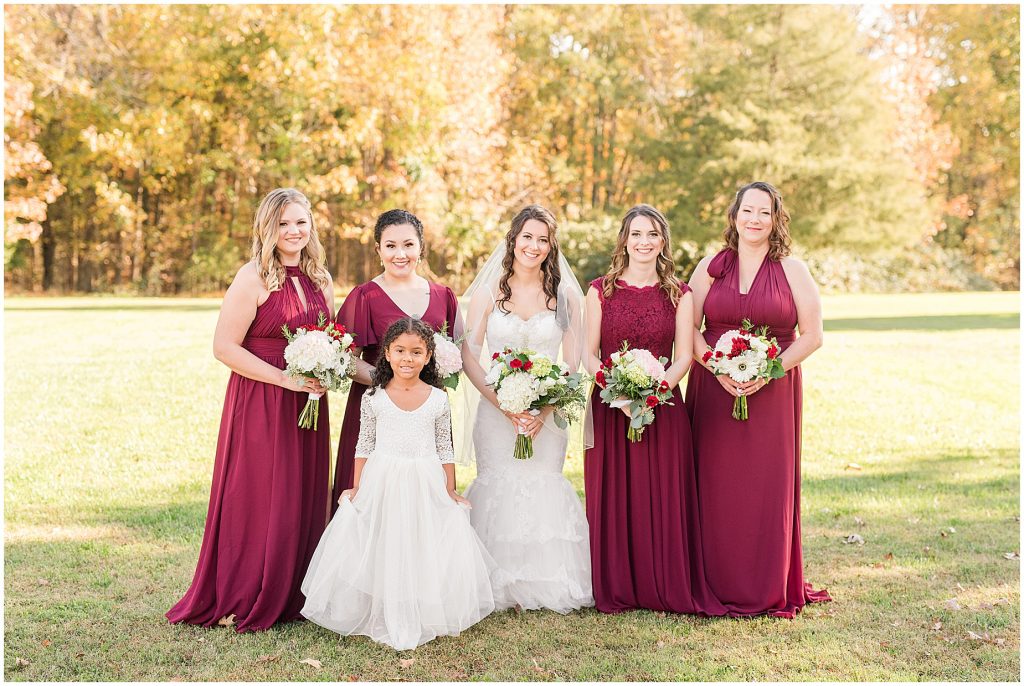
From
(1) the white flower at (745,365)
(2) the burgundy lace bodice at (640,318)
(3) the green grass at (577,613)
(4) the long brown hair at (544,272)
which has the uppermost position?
(4) the long brown hair at (544,272)

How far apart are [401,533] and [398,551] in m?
0.10

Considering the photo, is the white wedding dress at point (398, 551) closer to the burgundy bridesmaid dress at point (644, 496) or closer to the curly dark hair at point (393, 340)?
the curly dark hair at point (393, 340)

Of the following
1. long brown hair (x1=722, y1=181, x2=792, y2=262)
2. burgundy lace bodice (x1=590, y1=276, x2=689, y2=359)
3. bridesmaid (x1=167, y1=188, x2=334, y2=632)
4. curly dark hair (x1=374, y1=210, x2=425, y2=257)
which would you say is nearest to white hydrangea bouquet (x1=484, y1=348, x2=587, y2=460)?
burgundy lace bodice (x1=590, y1=276, x2=689, y2=359)

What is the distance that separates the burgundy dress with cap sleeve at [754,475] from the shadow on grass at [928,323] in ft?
55.4

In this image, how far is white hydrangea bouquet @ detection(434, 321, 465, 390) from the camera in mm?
5477

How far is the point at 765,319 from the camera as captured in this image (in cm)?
571

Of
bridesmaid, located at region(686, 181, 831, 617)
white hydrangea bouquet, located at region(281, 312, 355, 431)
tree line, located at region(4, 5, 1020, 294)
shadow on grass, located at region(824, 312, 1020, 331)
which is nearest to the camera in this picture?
white hydrangea bouquet, located at region(281, 312, 355, 431)

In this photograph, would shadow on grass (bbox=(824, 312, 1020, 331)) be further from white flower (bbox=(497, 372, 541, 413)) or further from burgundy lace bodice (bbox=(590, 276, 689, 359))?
white flower (bbox=(497, 372, 541, 413))

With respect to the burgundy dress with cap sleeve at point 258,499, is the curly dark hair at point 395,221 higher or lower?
higher

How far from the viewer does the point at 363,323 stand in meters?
5.76

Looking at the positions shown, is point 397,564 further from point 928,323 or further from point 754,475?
point 928,323

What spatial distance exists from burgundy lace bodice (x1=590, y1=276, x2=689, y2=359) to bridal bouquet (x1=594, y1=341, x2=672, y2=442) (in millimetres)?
276

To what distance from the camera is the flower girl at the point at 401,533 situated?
5.19 m

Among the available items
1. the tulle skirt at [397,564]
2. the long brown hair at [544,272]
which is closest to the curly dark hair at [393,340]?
the tulle skirt at [397,564]
